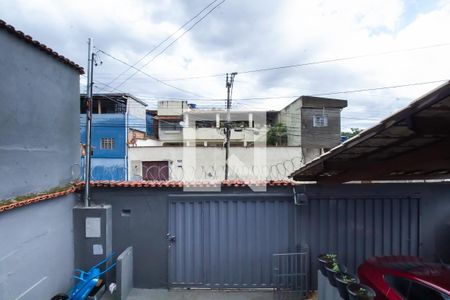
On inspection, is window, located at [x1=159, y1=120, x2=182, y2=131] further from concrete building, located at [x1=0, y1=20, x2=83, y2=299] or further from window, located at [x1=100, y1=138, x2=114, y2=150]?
concrete building, located at [x1=0, y1=20, x2=83, y2=299]

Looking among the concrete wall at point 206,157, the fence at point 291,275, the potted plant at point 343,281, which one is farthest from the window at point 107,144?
the potted plant at point 343,281

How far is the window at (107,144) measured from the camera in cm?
2362

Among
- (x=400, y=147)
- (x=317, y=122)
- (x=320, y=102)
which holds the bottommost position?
(x=400, y=147)

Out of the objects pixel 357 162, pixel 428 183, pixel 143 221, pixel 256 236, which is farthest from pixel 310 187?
pixel 143 221

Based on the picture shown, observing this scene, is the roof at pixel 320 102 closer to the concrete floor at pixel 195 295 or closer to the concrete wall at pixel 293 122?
the concrete wall at pixel 293 122

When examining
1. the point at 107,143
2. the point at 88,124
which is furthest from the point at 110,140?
the point at 88,124

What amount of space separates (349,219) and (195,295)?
3.60m

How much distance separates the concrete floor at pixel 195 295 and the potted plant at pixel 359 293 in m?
2.41

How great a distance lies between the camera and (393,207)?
20.2 ft

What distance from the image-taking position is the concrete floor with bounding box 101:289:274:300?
19.1 feet

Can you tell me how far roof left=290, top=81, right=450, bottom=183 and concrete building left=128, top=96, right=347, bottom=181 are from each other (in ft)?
40.2

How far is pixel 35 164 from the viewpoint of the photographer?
5117 millimetres

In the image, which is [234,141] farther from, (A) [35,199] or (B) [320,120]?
(A) [35,199]

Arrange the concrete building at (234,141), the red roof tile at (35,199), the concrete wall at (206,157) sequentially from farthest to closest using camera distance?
the concrete wall at (206,157) < the concrete building at (234,141) < the red roof tile at (35,199)
